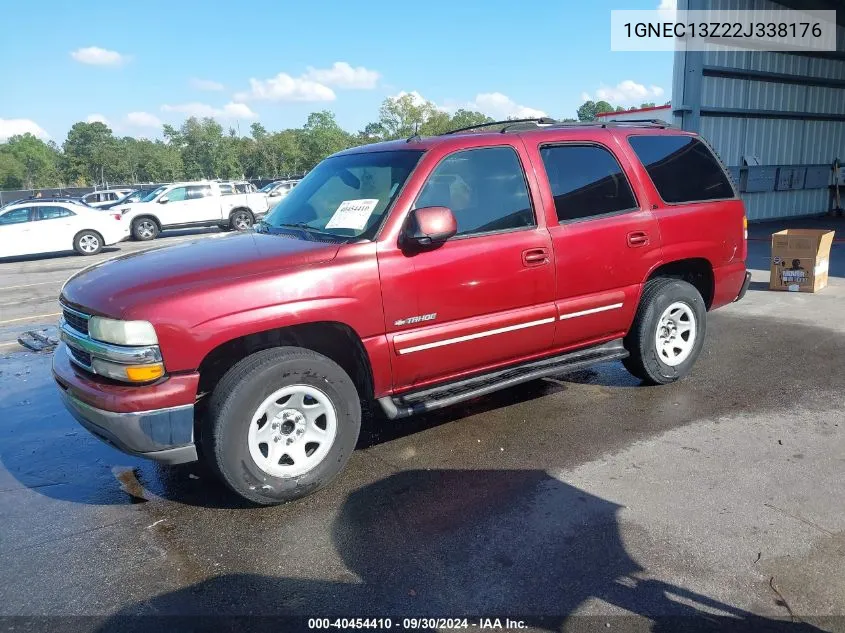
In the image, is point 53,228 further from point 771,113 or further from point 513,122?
point 771,113

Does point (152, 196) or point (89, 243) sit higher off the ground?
point (152, 196)

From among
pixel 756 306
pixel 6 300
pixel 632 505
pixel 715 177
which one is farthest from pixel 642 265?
pixel 6 300

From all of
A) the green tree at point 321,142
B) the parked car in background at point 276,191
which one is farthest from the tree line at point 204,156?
the parked car in background at point 276,191

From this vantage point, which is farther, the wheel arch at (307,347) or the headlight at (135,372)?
the wheel arch at (307,347)

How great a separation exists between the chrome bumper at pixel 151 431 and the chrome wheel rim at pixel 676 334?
11.6 feet

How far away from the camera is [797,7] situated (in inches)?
622

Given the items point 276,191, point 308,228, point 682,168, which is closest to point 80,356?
point 308,228

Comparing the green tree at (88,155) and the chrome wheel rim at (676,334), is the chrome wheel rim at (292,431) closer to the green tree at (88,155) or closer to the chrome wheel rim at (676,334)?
the chrome wheel rim at (676,334)

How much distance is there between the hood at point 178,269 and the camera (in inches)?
129

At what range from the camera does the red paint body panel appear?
3.26m

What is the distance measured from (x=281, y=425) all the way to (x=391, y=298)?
92 cm

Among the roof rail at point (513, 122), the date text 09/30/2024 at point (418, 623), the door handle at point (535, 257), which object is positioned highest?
the roof rail at point (513, 122)

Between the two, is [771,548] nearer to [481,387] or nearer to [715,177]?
[481,387]

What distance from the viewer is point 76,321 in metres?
3.57
